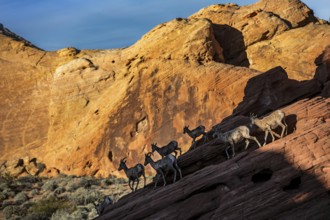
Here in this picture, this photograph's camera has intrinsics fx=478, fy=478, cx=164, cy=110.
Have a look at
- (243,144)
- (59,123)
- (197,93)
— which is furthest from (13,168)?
Result: (243,144)

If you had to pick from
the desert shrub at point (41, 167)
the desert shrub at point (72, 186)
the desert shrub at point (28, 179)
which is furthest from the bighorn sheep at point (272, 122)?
the desert shrub at point (41, 167)

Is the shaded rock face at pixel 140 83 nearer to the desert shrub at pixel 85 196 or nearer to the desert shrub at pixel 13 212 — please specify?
the desert shrub at pixel 85 196

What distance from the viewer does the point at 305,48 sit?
4322 centimetres

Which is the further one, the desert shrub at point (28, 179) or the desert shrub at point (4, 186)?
the desert shrub at point (28, 179)

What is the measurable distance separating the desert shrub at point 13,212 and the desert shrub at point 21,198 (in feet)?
7.81

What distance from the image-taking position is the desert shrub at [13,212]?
29.3 metres

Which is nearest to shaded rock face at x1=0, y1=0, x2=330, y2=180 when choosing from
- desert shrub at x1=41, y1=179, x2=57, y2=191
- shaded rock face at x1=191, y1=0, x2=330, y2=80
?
shaded rock face at x1=191, y1=0, x2=330, y2=80

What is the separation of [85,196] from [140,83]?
12519 millimetres

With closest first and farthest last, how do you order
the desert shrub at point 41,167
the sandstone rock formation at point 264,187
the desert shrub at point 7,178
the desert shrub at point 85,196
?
1. the sandstone rock formation at point 264,187
2. the desert shrub at point 85,196
3. the desert shrub at point 7,178
4. the desert shrub at point 41,167

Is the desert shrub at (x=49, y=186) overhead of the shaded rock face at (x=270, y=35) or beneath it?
beneath

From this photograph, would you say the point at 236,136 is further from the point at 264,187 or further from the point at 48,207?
the point at 48,207

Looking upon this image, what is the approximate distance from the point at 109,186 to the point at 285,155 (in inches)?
881

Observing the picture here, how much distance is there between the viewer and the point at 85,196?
1243 inches

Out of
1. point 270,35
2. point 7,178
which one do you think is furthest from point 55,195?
point 270,35
